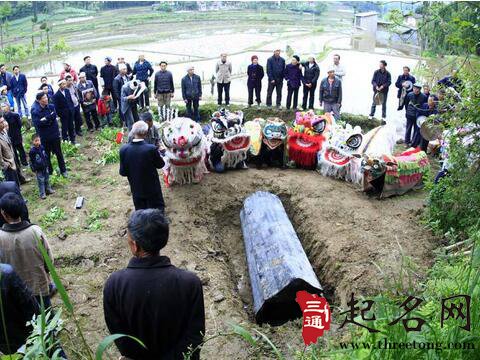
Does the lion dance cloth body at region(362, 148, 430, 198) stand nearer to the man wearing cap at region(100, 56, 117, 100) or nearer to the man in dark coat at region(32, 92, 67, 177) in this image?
the man in dark coat at region(32, 92, 67, 177)

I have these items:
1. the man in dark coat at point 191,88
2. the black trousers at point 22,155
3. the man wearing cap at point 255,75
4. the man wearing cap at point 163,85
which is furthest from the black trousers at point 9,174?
the man wearing cap at point 255,75

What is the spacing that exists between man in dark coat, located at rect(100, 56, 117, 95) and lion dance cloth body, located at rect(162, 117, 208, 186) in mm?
4762

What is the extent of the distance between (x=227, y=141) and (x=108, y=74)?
5.00 m

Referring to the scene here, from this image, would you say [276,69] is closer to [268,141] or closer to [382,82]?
[382,82]

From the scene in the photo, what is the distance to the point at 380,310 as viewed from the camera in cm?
237

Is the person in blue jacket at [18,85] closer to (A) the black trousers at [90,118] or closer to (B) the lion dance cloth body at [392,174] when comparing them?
(A) the black trousers at [90,118]

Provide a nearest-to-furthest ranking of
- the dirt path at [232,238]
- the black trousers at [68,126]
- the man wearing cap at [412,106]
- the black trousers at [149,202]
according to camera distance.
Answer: the dirt path at [232,238], the black trousers at [149,202], the man wearing cap at [412,106], the black trousers at [68,126]

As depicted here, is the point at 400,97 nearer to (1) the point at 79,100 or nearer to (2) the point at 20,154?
(1) the point at 79,100

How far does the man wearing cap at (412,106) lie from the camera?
9.65 metres

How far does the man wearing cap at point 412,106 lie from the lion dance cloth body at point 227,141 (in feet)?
12.3

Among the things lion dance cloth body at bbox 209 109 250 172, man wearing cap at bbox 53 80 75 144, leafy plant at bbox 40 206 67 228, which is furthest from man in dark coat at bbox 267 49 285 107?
leafy plant at bbox 40 206 67 228

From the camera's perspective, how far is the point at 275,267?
5.33 meters

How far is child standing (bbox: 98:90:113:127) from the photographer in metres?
11.4

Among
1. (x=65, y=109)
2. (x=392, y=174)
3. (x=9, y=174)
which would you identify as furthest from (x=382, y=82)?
(x=9, y=174)
